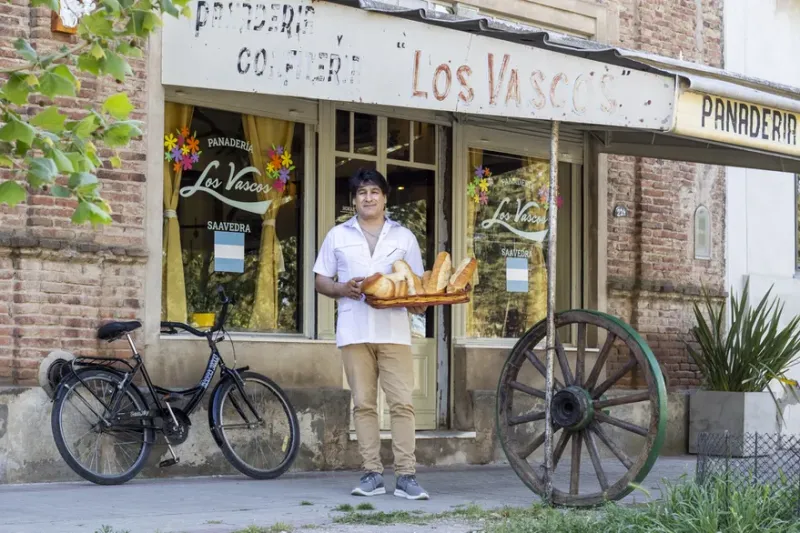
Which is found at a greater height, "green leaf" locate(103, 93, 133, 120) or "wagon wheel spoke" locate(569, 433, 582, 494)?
"green leaf" locate(103, 93, 133, 120)

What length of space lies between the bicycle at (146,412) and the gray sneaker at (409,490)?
1361mm

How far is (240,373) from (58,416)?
141 cm

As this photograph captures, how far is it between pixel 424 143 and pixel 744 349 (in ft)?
12.3

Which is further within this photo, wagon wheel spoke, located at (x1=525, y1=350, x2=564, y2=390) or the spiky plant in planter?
the spiky plant in planter

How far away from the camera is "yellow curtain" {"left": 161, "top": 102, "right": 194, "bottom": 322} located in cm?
966

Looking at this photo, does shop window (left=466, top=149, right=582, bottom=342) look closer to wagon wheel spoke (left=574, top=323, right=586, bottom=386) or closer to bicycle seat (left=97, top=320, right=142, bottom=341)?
wagon wheel spoke (left=574, top=323, right=586, bottom=386)

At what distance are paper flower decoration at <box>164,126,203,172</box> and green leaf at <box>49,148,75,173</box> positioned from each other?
5.81 m

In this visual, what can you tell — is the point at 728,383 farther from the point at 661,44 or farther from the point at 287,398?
the point at 287,398

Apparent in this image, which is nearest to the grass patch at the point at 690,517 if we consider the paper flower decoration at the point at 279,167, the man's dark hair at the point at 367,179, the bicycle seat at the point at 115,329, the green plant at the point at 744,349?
the man's dark hair at the point at 367,179

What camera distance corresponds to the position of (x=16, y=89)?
4.26m

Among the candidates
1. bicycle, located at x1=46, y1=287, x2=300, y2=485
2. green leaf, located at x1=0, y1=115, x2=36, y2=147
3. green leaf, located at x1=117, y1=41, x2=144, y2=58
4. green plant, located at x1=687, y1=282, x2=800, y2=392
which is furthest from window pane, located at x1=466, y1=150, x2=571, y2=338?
green leaf, located at x1=0, y1=115, x2=36, y2=147

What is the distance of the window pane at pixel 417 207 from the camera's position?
36.7 ft

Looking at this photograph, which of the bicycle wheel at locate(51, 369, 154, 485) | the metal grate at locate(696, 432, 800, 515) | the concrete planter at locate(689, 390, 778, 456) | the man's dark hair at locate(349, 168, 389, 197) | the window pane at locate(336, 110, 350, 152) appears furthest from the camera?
the concrete planter at locate(689, 390, 778, 456)

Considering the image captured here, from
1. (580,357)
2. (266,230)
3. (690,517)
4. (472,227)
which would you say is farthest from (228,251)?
(690,517)
